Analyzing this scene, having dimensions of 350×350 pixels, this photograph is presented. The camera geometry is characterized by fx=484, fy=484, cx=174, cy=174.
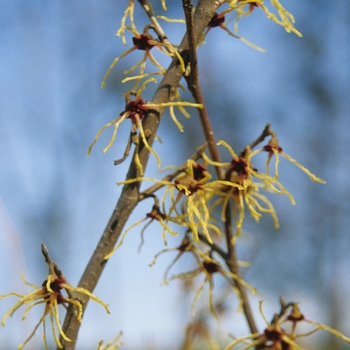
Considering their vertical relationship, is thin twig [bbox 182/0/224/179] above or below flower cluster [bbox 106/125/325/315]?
above

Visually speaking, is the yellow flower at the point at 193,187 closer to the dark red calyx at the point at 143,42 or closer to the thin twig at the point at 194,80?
the thin twig at the point at 194,80

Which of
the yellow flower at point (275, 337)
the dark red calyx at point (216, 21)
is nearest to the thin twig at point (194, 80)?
the dark red calyx at point (216, 21)

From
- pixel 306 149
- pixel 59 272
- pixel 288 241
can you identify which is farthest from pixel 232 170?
pixel 288 241

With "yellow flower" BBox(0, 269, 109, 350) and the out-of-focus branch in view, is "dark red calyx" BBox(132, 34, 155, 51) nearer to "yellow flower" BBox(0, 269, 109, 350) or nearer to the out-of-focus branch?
the out-of-focus branch

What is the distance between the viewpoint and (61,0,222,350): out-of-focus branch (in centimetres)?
61

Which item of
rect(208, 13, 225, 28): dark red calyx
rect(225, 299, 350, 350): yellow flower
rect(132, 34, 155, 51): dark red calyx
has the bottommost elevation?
rect(225, 299, 350, 350): yellow flower

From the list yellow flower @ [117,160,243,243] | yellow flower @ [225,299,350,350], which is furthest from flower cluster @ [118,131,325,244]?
yellow flower @ [225,299,350,350]

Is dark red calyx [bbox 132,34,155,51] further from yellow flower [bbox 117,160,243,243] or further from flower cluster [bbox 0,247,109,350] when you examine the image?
flower cluster [bbox 0,247,109,350]

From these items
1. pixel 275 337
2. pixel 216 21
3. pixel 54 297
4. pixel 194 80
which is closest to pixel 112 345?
pixel 54 297

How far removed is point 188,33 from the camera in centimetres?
62

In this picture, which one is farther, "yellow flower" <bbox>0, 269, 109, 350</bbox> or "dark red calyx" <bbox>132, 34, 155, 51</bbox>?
"dark red calyx" <bbox>132, 34, 155, 51</bbox>

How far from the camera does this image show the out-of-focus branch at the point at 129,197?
614 millimetres

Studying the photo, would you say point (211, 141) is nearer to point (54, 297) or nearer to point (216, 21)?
point (216, 21)

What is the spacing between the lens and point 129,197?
64cm
